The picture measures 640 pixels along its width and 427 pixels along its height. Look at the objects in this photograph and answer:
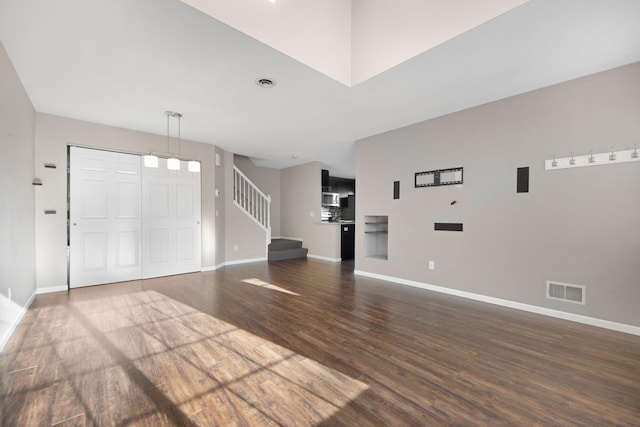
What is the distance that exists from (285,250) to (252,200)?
1650mm

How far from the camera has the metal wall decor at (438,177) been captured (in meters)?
3.86

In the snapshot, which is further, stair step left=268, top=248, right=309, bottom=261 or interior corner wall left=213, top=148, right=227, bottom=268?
stair step left=268, top=248, right=309, bottom=261

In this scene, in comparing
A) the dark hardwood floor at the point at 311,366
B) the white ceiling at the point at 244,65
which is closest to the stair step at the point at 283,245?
the dark hardwood floor at the point at 311,366

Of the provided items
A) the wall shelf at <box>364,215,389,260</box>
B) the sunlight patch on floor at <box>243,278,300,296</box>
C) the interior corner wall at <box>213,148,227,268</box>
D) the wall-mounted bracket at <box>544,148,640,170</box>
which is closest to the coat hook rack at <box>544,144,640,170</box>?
the wall-mounted bracket at <box>544,148,640,170</box>

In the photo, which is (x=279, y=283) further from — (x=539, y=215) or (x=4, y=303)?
(x=539, y=215)

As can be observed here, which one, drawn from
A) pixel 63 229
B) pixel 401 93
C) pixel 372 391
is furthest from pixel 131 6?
pixel 63 229

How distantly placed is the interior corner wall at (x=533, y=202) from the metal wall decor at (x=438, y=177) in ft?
0.27

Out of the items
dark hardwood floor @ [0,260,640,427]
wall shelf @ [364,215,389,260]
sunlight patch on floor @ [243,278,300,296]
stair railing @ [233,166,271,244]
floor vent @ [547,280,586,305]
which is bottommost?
sunlight patch on floor @ [243,278,300,296]

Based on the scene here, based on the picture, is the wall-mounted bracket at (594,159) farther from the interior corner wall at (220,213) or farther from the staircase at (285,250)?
the interior corner wall at (220,213)

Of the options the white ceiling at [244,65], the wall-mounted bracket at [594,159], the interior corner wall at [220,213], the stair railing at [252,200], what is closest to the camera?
the white ceiling at [244,65]

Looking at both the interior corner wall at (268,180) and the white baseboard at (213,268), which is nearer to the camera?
the white baseboard at (213,268)

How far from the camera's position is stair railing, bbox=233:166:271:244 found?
261 inches

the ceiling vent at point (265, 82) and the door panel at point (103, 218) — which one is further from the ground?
the ceiling vent at point (265, 82)

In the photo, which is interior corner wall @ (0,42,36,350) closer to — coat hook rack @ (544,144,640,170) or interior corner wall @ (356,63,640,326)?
interior corner wall @ (356,63,640,326)
